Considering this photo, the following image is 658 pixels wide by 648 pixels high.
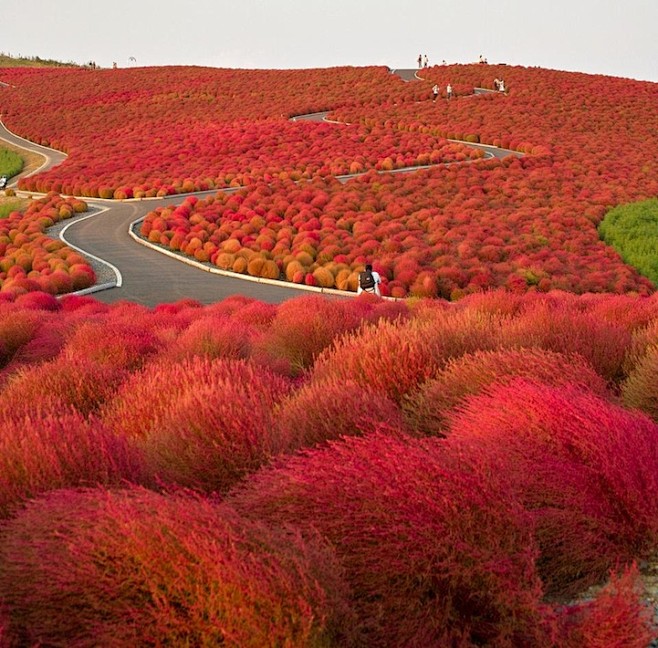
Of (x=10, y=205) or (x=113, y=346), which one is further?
(x=10, y=205)

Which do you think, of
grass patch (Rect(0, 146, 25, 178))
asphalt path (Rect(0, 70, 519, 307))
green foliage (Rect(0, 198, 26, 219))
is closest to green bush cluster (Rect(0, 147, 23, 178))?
grass patch (Rect(0, 146, 25, 178))

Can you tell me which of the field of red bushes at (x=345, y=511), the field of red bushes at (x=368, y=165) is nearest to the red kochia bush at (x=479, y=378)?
the field of red bushes at (x=345, y=511)

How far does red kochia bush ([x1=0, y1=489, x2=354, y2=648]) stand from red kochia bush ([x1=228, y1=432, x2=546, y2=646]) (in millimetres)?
239

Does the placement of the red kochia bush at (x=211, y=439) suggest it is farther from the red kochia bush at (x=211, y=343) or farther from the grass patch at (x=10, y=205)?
the grass patch at (x=10, y=205)

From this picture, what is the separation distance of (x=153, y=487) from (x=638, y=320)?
6172mm

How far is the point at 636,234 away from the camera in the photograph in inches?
1024

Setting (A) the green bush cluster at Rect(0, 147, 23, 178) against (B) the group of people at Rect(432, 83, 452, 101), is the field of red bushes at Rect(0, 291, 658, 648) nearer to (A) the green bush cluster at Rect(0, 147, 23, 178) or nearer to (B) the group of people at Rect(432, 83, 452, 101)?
(A) the green bush cluster at Rect(0, 147, 23, 178)

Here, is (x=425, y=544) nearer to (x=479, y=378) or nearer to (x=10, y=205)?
(x=479, y=378)

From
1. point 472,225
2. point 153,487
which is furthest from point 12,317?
point 472,225

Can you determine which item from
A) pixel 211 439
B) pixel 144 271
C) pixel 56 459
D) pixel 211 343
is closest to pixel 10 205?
pixel 144 271

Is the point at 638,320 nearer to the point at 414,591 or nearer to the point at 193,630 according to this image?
the point at 414,591

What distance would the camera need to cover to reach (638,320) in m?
8.57

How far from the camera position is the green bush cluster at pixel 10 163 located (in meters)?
47.1

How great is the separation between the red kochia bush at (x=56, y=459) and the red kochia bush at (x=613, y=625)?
2.21 meters
